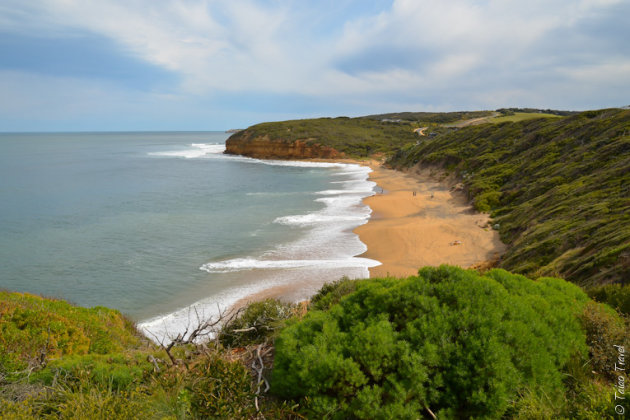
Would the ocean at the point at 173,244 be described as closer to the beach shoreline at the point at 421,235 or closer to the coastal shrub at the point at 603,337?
the beach shoreline at the point at 421,235

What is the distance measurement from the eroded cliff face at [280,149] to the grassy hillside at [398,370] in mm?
68502

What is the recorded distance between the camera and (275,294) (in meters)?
12.4

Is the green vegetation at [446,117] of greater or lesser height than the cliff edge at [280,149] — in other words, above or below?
above

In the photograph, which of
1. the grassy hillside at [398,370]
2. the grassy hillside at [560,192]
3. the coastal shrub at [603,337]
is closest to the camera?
the grassy hillside at [398,370]

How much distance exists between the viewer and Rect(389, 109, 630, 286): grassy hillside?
32.0 ft

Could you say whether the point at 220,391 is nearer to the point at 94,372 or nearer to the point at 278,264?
the point at 94,372

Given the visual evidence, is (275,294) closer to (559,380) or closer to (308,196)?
(559,380)

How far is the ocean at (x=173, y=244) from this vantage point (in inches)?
512

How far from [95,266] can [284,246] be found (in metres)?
8.41

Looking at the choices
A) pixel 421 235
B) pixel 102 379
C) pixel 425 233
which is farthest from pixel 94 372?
pixel 425 233

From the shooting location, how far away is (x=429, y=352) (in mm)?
3869

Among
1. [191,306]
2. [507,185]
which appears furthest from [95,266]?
[507,185]

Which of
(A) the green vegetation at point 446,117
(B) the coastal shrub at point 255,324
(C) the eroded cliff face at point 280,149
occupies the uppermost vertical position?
(A) the green vegetation at point 446,117

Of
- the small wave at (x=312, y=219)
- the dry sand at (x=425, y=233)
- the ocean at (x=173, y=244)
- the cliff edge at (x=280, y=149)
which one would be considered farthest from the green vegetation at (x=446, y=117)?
the small wave at (x=312, y=219)
